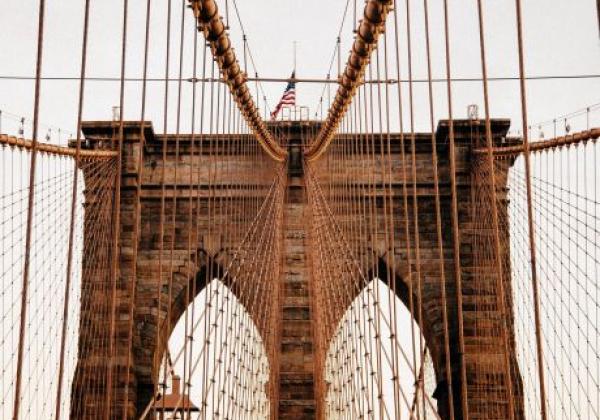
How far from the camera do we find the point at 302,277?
58.1 ft

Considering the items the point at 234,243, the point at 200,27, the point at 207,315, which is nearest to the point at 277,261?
the point at 234,243

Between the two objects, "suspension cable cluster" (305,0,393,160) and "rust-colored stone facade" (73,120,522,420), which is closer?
"suspension cable cluster" (305,0,393,160)

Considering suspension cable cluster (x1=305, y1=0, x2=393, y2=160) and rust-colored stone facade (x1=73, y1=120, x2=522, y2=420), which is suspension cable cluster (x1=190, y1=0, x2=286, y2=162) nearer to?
suspension cable cluster (x1=305, y1=0, x2=393, y2=160)

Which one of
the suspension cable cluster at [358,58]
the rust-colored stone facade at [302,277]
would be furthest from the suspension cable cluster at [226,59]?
the rust-colored stone facade at [302,277]

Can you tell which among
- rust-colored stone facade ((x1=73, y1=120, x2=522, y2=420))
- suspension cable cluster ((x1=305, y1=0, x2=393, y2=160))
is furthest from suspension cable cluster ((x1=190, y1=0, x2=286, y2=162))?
rust-colored stone facade ((x1=73, y1=120, x2=522, y2=420))

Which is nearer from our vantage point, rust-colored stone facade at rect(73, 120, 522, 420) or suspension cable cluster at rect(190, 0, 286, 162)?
suspension cable cluster at rect(190, 0, 286, 162)

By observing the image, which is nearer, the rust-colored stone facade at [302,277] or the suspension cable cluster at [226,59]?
the suspension cable cluster at [226,59]

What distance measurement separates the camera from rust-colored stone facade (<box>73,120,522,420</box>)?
16562mm

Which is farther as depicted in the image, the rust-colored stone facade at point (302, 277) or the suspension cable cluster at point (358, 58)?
the rust-colored stone facade at point (302, 277)

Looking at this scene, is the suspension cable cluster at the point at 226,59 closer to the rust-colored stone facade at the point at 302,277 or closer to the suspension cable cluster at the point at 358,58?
the suspension cable cluster at the point at 358,58

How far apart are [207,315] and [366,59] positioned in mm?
2661

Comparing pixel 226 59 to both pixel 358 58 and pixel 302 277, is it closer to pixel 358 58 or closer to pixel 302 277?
pixel 358 58

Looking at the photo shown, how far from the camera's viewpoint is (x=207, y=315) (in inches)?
349

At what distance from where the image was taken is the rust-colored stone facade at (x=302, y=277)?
→ 16.6 m
